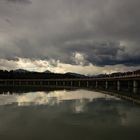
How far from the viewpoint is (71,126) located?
91.4 feet

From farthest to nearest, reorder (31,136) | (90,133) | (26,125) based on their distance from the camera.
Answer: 1. (26,125)
2. (90,133)
3. (31,136)

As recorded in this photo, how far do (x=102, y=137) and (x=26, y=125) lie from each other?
8838mm

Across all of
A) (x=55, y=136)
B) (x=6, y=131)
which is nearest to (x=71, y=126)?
(x=55, y=136)

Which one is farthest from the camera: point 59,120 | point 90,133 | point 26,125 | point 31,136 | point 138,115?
point 138,115

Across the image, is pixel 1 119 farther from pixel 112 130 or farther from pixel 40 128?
pixel 112 130

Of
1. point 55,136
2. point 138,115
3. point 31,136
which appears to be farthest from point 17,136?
point 138,115

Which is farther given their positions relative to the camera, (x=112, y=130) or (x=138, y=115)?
(x=138, y=115)

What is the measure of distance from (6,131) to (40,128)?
10.8 ft

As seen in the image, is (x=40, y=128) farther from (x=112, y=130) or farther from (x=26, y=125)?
(x=112, y=130)

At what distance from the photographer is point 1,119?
3216 centimetres

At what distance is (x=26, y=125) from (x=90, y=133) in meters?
7.27

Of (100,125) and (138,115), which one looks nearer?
(100,125)

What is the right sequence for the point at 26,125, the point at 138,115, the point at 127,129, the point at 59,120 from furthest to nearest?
1. the point at 138,115
2. the point at 59,120
3. the point at 26,125
4. the point at 127,129

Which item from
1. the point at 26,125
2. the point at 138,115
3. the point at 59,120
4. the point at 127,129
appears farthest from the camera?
the point at 138,115
